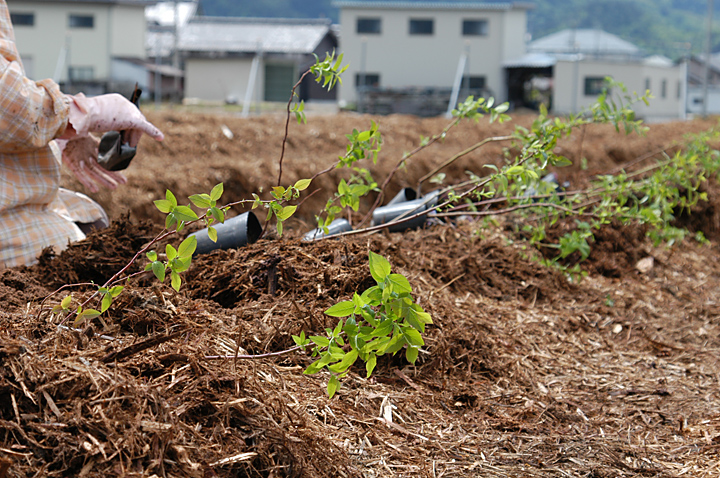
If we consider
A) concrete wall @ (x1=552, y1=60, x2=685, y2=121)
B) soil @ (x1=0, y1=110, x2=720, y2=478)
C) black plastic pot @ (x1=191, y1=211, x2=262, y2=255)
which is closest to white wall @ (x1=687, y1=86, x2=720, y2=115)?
concrete wall @ (x1=552, y1=60, x2=685, y2=121)

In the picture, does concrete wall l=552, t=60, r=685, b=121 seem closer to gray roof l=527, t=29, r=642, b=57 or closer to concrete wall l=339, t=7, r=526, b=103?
concrete wall l=339, t=7, r=526, b=103

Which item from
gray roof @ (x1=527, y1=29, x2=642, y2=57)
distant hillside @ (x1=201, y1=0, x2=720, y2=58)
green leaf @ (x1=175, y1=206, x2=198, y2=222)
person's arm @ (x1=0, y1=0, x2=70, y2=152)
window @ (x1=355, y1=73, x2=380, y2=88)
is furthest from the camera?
distant hillside @ (x1=201, y1=0, x2=720, y2=58)

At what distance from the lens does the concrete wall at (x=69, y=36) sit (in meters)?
30.6

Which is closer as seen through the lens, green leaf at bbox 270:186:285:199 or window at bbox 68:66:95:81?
green leaf at bbox 270:186:285:199

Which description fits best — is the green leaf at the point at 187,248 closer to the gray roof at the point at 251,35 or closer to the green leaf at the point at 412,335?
the green leaf at the point at 412,335

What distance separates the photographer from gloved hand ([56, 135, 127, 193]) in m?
3.47

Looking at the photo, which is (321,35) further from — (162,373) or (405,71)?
(162,373)

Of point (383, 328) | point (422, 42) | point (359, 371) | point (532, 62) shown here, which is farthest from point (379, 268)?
point (422, 42)

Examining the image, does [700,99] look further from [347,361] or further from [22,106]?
[347,361]

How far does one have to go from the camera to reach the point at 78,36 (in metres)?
31.1

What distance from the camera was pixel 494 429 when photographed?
2441 millimetres

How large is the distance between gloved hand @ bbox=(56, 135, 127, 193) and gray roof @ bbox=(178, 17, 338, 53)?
31.0 metres

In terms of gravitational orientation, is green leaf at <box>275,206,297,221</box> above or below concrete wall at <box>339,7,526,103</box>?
below

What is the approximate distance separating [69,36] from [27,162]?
3068 centimetres
